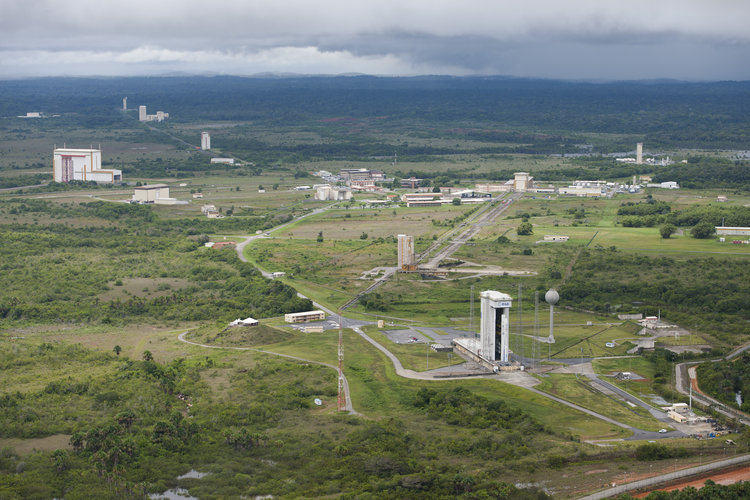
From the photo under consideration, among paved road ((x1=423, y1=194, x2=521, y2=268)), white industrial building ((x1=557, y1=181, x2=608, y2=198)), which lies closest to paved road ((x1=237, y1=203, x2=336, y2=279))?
paved road ((x1=423, y1=194, x2=521, y2=268))

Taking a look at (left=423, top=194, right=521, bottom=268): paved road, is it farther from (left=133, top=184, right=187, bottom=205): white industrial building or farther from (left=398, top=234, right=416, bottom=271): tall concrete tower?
(left=133, top=184, right=187, bottom=205): white industrial building

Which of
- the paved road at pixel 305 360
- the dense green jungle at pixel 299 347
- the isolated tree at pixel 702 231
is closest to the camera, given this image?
the dense green jungle at pixel 299 347

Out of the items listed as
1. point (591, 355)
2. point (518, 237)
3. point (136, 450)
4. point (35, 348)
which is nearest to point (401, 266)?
point (518, 237)

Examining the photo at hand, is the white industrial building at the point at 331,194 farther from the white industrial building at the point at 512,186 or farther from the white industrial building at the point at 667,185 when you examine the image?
the white industrial building at the point at 667,185

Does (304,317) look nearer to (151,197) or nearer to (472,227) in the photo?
(472,227)

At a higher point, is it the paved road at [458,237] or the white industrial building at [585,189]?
the white industrial building at [585,189]

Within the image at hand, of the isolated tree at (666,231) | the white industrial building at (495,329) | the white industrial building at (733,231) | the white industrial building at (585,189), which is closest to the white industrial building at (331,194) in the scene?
the white industrial building at (585,189)
